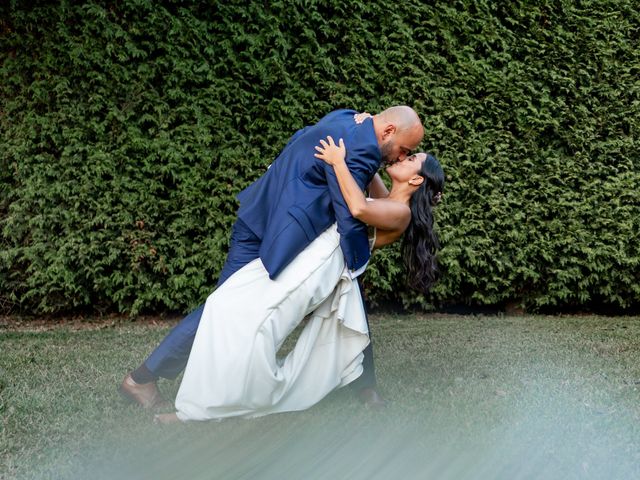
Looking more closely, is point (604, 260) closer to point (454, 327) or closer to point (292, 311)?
point (454, 327)

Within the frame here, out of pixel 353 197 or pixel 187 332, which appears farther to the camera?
pixel 187 332

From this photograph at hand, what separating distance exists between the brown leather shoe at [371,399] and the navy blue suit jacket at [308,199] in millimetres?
797

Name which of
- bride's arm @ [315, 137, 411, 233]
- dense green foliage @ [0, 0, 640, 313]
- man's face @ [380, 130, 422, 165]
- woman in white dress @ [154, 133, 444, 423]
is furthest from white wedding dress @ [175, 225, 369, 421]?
dense green foliage @ [0, 0, 640, 313]

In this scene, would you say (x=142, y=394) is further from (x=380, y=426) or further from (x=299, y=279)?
(x=380, y=426)

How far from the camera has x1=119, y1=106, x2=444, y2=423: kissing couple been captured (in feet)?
10.4

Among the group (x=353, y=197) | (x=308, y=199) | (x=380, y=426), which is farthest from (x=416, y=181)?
(x=380, y=426)

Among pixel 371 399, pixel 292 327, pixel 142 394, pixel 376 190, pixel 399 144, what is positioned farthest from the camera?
pixel 376 190

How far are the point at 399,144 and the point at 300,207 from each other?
0.66 m

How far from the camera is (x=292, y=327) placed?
3.33m

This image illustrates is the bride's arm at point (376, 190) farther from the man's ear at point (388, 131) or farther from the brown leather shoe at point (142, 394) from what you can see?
the brown leather shoe at point (142, 394)

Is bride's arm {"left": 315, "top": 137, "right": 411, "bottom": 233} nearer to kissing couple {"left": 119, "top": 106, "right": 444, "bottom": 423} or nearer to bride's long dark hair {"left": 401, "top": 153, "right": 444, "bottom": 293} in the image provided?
kissing couple {"left": 119, "top": 106, "right": 444, "bottom": 423}

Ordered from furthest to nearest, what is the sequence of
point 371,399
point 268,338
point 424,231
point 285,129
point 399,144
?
point 285,129 → point 424,231 → point 371,399 → point 399,144 → point 268,338

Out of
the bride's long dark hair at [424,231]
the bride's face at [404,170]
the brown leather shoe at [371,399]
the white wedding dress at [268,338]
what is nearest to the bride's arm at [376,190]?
the bride's long dark hair at [424,231]

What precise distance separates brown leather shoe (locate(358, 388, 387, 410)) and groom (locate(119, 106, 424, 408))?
0.76 meters
